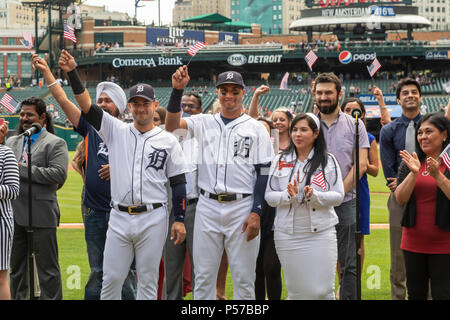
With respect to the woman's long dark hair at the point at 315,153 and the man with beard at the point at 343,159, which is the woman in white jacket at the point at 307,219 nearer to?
the woman's long dark hair at the point at 315,153

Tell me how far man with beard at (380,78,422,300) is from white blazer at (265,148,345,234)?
1.36m

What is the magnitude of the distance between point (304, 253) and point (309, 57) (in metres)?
13.7

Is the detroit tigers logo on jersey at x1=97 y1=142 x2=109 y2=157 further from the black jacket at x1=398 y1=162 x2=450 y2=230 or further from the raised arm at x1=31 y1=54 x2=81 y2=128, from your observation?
the black jacket at x1=398 y1=162 x2=450 y2=230

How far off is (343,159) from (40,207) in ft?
9.65

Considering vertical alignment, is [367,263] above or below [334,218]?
below

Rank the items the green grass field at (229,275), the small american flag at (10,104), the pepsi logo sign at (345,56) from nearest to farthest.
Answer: the green grass field at (229,275), the small american flag at (10,104), the pepsi logo sign at (345,56)

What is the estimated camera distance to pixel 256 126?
17.0 ft

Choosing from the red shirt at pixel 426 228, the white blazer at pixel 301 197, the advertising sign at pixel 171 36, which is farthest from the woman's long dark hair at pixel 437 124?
the advertising sign at pixel 171 36

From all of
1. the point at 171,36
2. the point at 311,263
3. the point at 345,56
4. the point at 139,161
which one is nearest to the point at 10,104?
the point at 139,161

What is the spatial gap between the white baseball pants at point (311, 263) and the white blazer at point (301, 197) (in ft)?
0.26

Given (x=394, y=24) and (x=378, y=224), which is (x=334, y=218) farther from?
(x=394, y=24)

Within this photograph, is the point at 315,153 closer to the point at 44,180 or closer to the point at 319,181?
the point at 319,181

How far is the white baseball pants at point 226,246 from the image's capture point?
4996 mm
